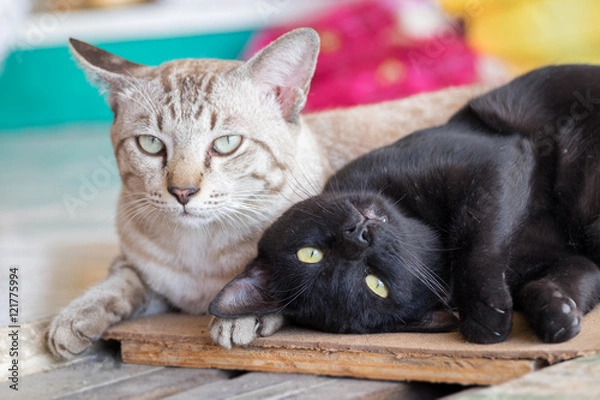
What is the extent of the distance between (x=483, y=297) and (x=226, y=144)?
0.87 metres

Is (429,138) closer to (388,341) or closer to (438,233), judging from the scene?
(438,233)

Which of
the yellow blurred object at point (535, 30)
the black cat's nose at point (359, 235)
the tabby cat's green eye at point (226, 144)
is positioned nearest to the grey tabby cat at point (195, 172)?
the tabby cat's green eye at point (226, 144)

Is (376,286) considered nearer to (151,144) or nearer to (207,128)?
(207,128)

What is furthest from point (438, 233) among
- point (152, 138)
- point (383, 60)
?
point (383, 60)

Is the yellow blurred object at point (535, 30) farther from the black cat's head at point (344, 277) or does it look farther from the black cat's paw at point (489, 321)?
the black cat's paw at point (489, 321)

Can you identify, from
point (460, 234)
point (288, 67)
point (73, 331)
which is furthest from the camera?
point (288, 67)

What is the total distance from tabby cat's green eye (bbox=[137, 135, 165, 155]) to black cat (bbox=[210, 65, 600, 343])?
45cm

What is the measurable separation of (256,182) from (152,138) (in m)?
0.34

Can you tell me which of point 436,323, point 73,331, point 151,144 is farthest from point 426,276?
point 73,331

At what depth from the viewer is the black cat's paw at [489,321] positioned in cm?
181

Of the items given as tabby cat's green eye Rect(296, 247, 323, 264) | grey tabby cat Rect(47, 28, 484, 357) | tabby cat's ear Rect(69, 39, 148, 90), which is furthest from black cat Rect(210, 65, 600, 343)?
tabby cat's ear Rect(69, 39, 148, 90)

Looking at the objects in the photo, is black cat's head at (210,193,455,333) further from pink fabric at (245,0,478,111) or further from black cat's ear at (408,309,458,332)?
pink fabric at (245,0,478,111)

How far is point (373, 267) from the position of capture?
6.33 ft

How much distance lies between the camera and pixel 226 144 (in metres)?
2.22
